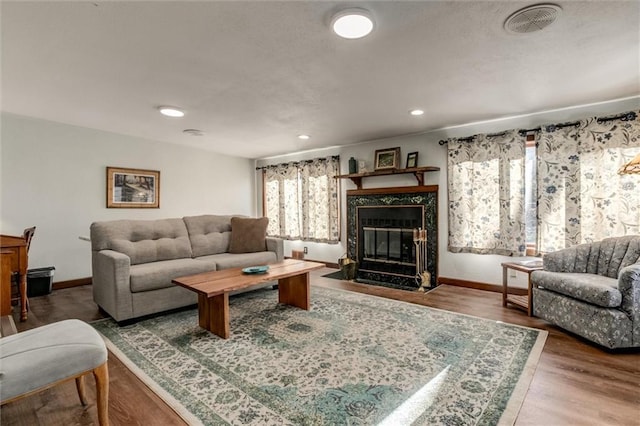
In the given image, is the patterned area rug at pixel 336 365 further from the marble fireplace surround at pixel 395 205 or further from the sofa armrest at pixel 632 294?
the marble fireplace surround at pixel 395 205

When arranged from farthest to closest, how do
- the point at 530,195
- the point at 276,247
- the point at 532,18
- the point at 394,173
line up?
1. the point at 394,173
2. the point at 276,247
3. the point at 530,195
4. the point at 532,18

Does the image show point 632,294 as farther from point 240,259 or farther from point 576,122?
point 240,259

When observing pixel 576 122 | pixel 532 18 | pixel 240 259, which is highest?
pixel 532 18

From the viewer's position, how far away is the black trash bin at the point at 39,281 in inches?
139

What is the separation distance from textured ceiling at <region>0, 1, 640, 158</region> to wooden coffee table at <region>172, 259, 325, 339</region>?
170 cm

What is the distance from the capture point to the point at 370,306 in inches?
127

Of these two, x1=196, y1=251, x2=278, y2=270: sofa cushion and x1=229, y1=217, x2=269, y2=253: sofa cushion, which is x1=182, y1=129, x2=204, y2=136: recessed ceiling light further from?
x1=196, y1=251, x2=278, y2=270: sofa cushion

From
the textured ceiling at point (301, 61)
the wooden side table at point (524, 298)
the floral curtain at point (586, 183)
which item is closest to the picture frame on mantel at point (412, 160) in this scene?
the textured ceiling at point (301, 61)

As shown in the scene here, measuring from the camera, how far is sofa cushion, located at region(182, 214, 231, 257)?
3832mm

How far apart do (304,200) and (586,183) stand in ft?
13.0

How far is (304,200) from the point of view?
5609 millimetres

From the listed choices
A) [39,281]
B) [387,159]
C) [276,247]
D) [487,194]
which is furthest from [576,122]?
[39,281]

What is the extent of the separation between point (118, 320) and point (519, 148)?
4.60 meters

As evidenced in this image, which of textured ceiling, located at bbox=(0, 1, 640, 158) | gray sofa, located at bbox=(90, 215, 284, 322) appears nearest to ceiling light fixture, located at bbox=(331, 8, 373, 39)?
textured ceiling, located at bbox=(0, 1, 640, 158)
